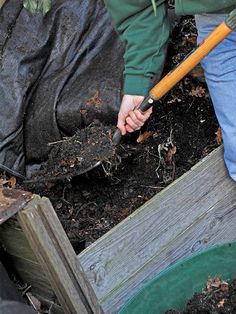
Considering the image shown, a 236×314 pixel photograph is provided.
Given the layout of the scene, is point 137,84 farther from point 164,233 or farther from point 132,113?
point 164,233

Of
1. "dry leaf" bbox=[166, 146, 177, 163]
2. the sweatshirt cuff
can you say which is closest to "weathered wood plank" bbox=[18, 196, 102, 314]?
the sweatshirt cuff

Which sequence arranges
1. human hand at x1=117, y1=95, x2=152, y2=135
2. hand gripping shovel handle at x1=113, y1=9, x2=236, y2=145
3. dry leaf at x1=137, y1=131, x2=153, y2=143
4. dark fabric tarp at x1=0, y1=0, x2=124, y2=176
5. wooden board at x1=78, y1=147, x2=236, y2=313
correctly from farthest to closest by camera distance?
1. dark fabric tarp at x1=0, y1=0, x2=124, y2=176
2. dry leaf at x1=137, y1=131, x2=153, y2=143
3. human hand at x1=117, y1=95, x2=152, y2=135
4. wooden board at x1=78, y1=147, x2=236, y2=313
5. hand gripping shovel handle at x1=113, y1=9, x2=236, y2=145

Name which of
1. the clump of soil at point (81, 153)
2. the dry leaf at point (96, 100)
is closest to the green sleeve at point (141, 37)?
the clump of soil at point (81, 153)

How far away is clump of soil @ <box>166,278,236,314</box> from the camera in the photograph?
1.86 m

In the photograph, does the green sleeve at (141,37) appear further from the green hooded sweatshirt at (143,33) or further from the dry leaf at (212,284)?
the dry leaf at (212,284)

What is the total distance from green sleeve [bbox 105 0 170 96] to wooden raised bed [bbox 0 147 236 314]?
15.1 inches

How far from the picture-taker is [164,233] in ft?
7.65

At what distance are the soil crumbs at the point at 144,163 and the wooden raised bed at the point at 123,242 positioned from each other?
0.86ft

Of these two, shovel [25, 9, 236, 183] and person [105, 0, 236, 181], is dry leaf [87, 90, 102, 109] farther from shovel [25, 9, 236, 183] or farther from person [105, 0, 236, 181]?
shovel [25, 9, 236, 183]

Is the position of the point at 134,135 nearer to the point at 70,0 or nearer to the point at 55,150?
the point at 55,150

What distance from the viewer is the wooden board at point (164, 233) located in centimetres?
216

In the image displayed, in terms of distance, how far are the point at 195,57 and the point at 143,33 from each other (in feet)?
0.77

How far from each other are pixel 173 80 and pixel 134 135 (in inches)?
26.7

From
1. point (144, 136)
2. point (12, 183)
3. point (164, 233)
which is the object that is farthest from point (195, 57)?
point (12, 183)
